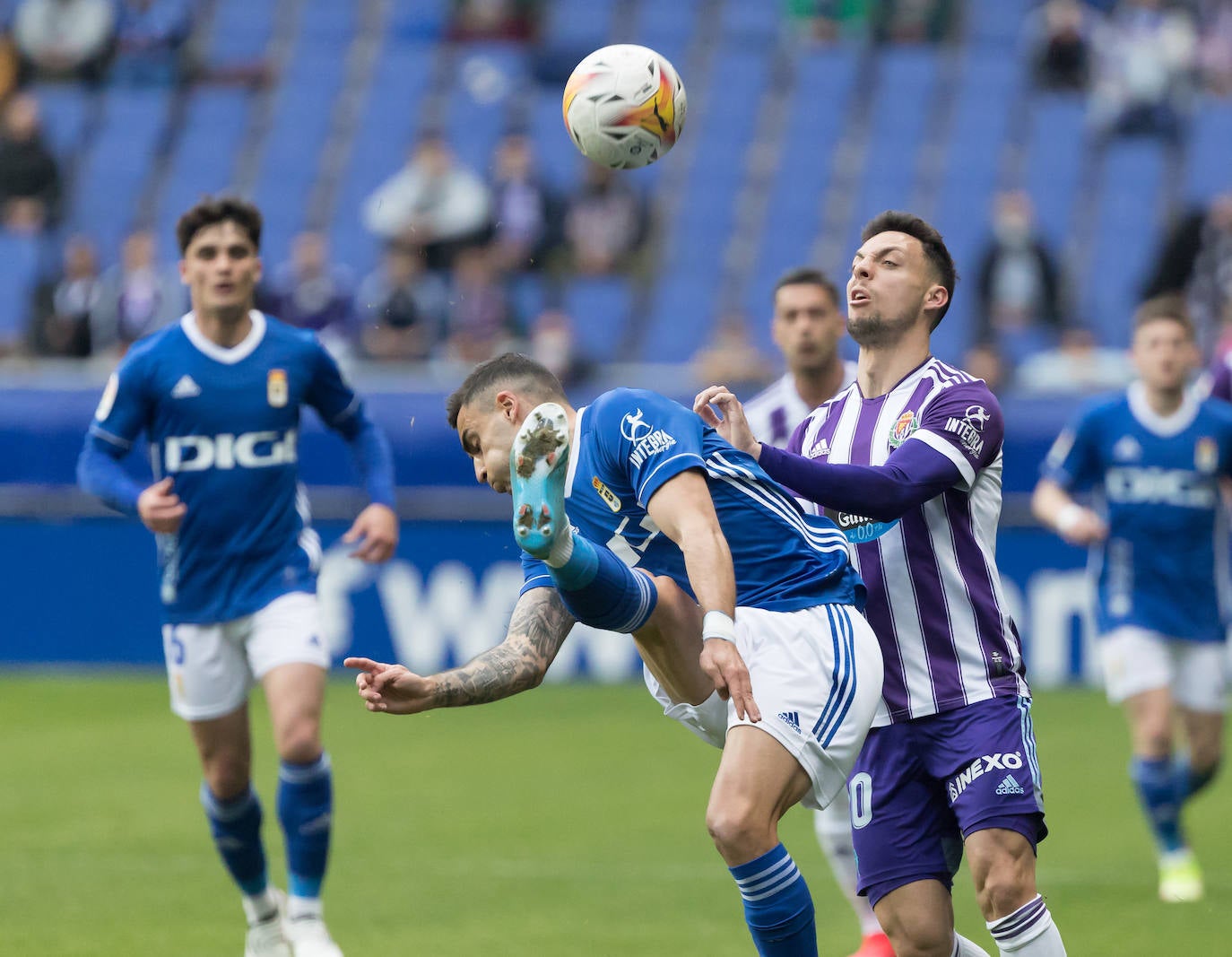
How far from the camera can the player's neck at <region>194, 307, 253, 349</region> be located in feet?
24.7

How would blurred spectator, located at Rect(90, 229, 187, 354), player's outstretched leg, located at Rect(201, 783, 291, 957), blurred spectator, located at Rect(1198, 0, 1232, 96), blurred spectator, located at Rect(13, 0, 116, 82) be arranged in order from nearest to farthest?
player's outstretched leg, located at Rect(201, 783, 291, 957) → blurred spectator, located at Rect(90, 229, 187, 354) → blurred spectator, located at Rect(1198, 0, 1232, 96) → blurred spectator, located at Rect(13, 0, 116, 82)

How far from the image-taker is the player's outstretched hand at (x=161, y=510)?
6.76 metres

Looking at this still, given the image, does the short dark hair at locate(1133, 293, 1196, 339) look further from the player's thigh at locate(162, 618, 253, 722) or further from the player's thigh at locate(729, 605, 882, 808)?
the player's thigh at locate(162, 618, 253, 722)

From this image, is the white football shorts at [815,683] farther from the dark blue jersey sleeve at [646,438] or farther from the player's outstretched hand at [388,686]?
the player's outstretched hand at [388,686]

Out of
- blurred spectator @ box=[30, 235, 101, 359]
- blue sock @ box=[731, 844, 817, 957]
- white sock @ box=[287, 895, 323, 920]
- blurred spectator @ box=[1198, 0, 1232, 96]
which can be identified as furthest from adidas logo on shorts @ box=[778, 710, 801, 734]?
blurred spectator @ box=[1198, 0, 1232, 96]

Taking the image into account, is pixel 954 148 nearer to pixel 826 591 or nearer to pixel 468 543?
pixel 468 543

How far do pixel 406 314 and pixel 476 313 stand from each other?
70 cm

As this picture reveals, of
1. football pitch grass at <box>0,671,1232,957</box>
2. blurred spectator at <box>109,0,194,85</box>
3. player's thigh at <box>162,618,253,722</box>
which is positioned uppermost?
blurred spectator at <box>109,0,194,85</box>

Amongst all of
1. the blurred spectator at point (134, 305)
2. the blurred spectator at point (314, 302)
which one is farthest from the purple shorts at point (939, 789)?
the blurred spectator at point (134, 305)

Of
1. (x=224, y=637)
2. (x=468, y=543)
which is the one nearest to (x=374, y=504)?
(x=224, y=637)

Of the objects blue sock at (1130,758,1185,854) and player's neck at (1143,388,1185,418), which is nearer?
blue sock at (1130,758,1185,854)

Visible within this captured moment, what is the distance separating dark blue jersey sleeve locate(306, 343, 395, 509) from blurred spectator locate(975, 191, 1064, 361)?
29.8 ft

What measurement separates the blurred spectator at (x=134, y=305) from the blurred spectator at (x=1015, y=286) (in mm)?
6562

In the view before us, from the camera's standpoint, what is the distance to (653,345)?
1780 cm
